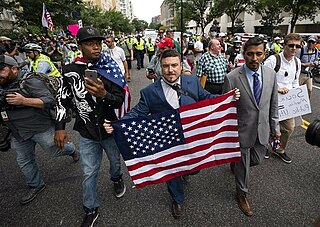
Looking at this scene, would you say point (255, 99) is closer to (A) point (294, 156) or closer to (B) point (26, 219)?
(A) point (294, 156)

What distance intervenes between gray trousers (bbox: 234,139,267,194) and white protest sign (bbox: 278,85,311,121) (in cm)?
111

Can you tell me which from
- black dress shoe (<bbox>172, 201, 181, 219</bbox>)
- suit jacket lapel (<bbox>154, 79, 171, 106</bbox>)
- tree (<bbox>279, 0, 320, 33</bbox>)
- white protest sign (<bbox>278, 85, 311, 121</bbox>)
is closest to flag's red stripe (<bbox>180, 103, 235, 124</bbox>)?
suit jacket lapel (<bbox>154, 79, 171, 106</bbox>)

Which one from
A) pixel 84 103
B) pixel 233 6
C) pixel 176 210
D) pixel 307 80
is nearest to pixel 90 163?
pixel 84 103

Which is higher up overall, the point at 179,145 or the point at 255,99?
the point at 255,99

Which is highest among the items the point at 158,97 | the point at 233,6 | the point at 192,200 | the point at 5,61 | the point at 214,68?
the point at 233,6

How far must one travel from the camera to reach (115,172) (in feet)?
9.30

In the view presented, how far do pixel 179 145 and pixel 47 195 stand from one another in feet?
6.67

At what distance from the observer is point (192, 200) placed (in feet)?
9.17

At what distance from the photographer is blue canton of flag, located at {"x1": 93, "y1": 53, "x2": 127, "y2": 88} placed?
2178 millimetres

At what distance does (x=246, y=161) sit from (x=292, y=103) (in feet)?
4.96

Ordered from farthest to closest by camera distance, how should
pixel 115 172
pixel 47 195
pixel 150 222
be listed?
pixel 47 195
pixel 115 172
pixel 150 222

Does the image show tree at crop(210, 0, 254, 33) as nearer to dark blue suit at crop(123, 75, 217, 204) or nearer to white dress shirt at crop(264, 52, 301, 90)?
white dress shirt at crop(264, 52, 301, 90)

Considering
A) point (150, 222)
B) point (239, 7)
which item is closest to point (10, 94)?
point (150, 222)

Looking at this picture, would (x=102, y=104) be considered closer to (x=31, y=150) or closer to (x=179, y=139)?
(x=179, y=139)
